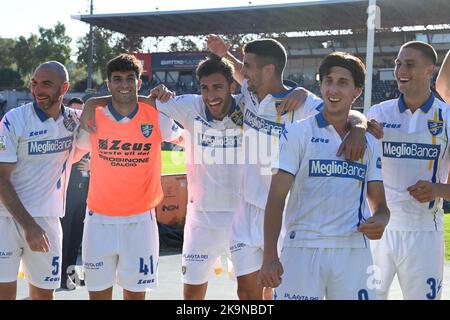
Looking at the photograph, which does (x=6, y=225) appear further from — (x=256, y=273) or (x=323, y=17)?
(x=323, y=17)

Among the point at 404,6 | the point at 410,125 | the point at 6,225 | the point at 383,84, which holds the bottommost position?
the point at 6,225

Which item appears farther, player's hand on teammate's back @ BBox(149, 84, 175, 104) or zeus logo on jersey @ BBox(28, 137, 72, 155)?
player's hand on teammate's back @ BBox(149, 84, 175, 104)

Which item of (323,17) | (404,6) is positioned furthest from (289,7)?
(404,6)

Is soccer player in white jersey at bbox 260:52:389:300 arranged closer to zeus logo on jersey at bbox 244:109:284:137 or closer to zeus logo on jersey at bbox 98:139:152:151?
zeus logo on jersey at bbox 244:109:284:137

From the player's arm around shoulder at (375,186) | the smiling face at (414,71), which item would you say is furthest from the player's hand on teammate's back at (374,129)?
the smiling face at (414,71)

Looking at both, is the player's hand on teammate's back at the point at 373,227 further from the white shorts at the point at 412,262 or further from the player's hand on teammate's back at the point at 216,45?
the player's hand on teammate's back at the point at 216,45

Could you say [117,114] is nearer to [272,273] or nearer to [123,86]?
[123,86]

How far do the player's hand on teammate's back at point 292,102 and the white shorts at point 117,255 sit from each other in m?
1.37

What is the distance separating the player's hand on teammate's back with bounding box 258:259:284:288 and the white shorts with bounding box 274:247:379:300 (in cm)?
19

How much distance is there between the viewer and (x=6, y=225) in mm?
5074

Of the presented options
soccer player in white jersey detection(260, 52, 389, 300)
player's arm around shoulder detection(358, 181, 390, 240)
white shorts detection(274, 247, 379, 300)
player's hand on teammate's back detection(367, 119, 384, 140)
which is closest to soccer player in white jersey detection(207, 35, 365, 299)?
player's hand on teammate's back detection(367, 119, 384, 140)

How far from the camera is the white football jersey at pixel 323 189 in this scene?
12.2 feet

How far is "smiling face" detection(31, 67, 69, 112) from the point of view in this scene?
5.10 meters
